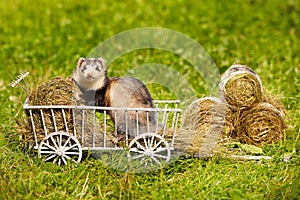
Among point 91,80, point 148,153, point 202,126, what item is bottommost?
point 148,153

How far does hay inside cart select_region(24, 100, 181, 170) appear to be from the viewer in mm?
5078

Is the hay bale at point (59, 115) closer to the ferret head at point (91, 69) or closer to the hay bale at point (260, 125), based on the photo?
the ferret head at point (91, 69)

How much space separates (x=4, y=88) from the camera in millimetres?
7391

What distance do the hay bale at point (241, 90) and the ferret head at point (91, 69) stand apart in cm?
122

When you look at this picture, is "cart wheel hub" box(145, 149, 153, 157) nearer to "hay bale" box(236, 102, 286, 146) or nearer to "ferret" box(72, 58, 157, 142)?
"ferret" box(72, 58, 157, 142)

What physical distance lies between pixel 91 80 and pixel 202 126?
110 centimetres

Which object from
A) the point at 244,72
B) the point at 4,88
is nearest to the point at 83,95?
the point at 244,72

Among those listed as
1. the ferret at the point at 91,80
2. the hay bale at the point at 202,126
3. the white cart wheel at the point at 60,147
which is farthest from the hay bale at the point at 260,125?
the white cart wheel at the point at 60,147

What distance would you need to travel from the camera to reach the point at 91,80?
207 inches

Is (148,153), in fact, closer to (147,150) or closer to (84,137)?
(147,150)

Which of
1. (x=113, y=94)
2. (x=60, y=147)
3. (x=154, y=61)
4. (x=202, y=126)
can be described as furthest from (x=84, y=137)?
(x=154, y=61)

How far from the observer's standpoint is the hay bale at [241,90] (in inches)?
223

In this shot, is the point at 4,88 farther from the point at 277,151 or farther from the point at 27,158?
the point at 277,151

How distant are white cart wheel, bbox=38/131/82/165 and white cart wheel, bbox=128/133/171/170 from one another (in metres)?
0.46
